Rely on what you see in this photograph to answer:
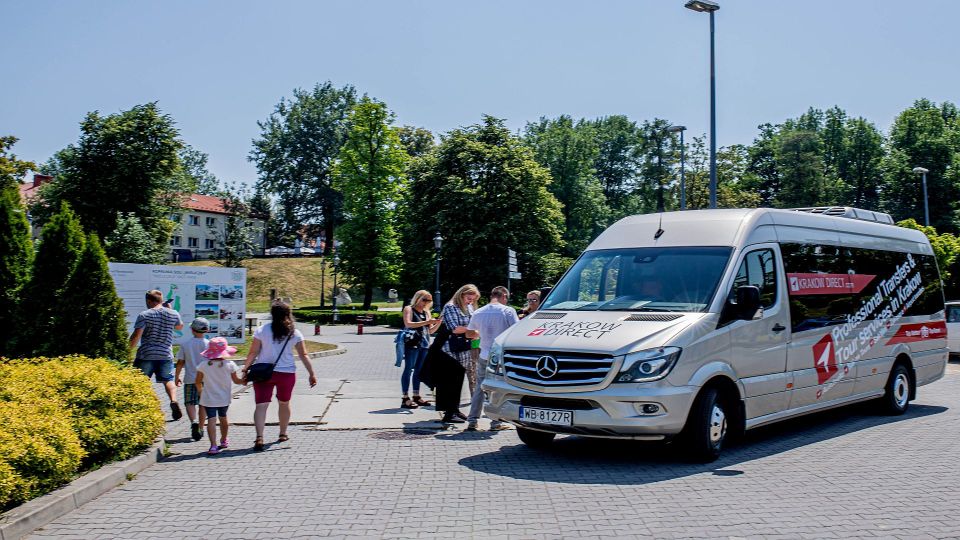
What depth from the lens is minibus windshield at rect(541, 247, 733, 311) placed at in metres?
8.55

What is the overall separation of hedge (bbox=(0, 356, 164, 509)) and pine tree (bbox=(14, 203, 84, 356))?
243cm

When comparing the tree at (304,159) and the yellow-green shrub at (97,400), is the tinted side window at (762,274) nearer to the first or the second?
the yellow-green shrub at (97,400)

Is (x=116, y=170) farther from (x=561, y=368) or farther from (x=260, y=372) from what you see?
(x=561, y=368)

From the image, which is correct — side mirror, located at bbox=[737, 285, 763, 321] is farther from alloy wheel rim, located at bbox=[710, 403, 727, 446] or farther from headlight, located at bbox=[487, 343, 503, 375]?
headlight, located at bbox=[487, 343, 503, 375]

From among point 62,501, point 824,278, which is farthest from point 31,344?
point 824,278

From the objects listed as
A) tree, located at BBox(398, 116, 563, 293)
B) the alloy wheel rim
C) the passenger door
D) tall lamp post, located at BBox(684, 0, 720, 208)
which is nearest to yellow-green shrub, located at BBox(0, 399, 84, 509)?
the alloy wheel rim

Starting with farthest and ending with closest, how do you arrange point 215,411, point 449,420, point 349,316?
point 349,316, point 449,420, point 215,411

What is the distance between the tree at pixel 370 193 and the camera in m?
54.6

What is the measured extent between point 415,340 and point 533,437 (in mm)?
4093

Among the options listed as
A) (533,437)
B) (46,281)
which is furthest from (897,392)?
(46,281)

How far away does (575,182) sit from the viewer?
65.2 meters

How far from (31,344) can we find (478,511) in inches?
339

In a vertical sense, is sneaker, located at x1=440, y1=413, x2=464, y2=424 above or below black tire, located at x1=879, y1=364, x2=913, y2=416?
below

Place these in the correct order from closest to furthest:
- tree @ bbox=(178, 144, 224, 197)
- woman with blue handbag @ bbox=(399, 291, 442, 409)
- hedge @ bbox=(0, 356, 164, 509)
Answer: hedge @ bbox=(0, 356, 164, 509) → woman with blue handbag @ bbox=(399, 291, 442, 409) → tree @ bbox=(178, 144, 224, 197)
